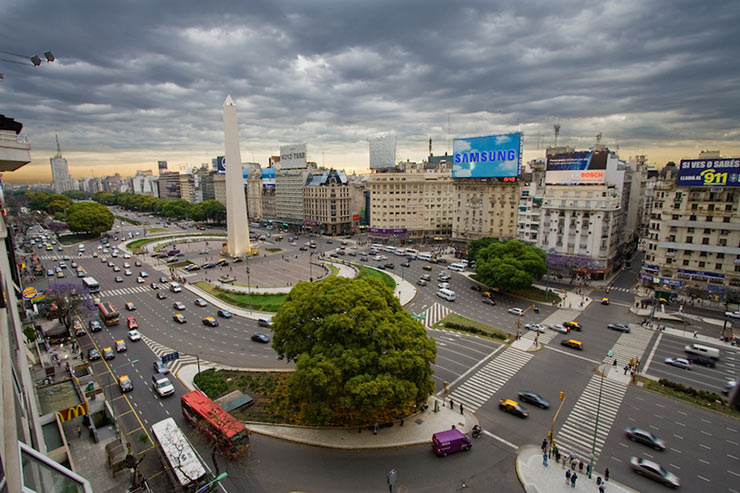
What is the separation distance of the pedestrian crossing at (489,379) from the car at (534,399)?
92.8 inches

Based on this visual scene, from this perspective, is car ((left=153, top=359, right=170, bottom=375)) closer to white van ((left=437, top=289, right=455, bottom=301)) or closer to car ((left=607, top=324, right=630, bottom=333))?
white van ((left=437, top=289, right=455, bottom=301))

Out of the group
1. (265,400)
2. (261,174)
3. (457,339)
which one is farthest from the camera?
(261,174)

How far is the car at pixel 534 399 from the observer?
2994 centimetres

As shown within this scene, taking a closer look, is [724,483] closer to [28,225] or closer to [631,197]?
[631,197]

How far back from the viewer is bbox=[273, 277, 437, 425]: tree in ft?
78.2

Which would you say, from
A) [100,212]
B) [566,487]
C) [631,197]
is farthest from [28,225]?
[631,197]

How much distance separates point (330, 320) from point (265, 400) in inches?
401

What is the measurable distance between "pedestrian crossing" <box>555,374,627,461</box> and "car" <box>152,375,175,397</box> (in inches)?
1214

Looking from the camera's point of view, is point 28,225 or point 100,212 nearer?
point 100,212

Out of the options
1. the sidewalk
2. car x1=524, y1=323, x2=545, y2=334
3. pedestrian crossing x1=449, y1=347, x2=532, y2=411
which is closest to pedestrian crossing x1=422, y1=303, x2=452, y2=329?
car x1=524, y1=323, x2=545, y2=334

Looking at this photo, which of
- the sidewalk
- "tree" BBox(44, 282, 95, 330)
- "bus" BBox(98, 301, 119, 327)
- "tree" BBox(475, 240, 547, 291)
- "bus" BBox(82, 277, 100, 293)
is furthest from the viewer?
"bus" BBox(82, 277, 100, 293)

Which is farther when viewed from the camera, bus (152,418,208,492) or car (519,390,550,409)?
car (519,390,550,409)

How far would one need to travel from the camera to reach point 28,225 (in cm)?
12544

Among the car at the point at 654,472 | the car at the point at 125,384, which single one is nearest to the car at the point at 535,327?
the car at the point at 654,472
